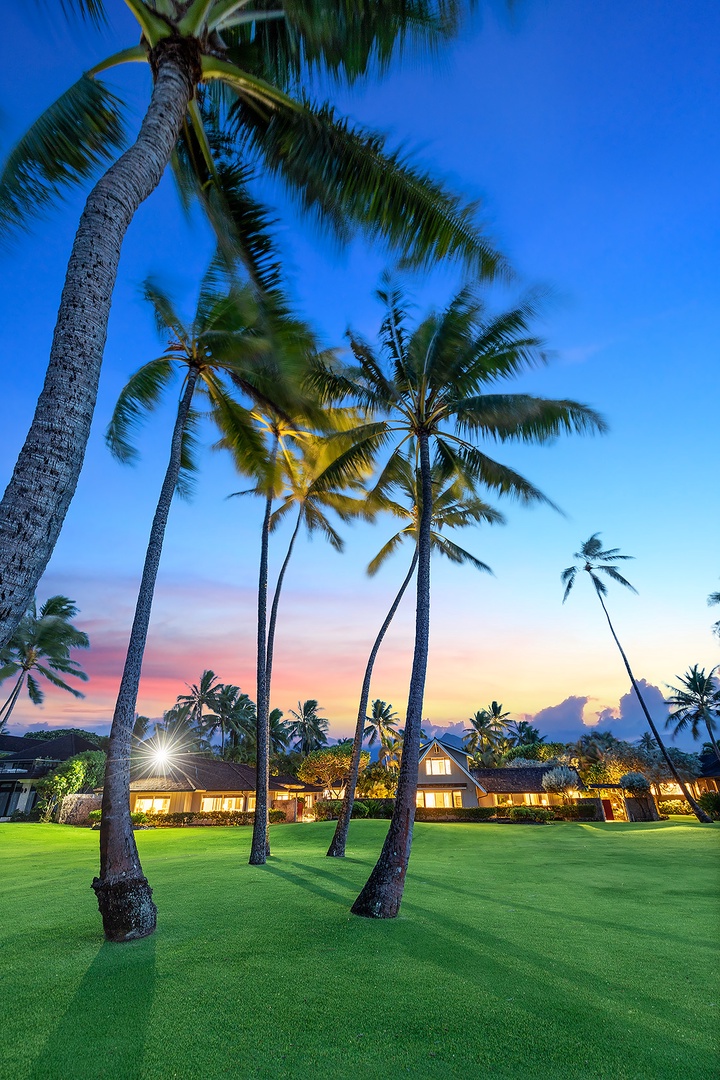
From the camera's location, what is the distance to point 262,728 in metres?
15.1

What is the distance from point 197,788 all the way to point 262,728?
2518 centimetres

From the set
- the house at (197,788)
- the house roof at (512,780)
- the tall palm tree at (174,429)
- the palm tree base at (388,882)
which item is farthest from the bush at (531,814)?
the tall palm tree at (174,429)

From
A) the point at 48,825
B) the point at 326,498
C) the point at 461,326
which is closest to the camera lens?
the point at 461,326

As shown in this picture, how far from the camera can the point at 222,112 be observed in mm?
8438

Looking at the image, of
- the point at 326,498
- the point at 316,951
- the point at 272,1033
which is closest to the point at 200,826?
the point at 326,498

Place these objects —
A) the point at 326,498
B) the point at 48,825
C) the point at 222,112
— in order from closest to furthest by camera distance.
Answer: the point at 222,112
the point at 326,498
the point at 48,825

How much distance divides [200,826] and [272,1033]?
31700 millimetres

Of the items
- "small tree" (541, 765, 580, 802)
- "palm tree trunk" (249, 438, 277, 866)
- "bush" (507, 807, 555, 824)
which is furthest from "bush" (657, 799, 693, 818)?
"palm tree trunk" (249, 438, 277, 866)

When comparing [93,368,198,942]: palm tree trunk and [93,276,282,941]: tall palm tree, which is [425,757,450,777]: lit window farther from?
[93,368,198,942]: palm tree trunk

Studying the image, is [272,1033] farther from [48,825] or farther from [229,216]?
[48,825]

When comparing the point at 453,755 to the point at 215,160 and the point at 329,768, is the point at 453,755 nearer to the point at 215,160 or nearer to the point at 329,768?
the point at 329,768

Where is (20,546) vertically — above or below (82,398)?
below

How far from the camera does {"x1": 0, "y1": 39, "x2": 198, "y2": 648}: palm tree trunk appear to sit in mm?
3234

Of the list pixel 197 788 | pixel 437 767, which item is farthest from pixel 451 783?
pixel 197 788
